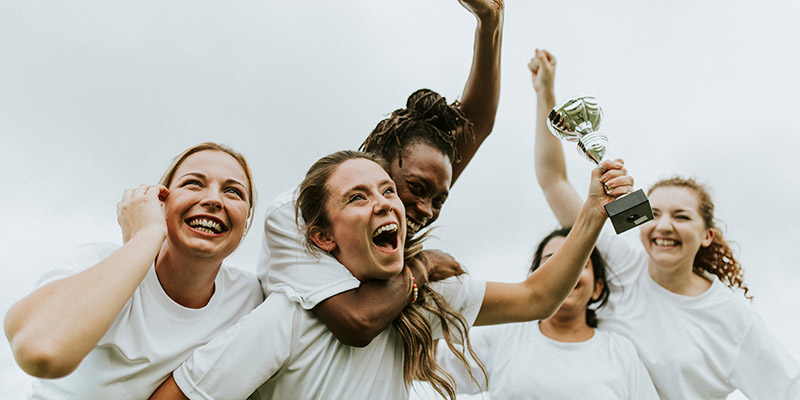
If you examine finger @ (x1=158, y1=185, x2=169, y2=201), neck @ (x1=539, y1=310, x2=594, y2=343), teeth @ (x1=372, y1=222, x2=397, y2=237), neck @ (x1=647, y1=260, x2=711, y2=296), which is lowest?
neck @ (x1=539, y1=310, x2=594, y2=343)

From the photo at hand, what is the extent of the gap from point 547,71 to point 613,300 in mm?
1568

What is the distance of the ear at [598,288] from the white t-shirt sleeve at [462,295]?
162 cm

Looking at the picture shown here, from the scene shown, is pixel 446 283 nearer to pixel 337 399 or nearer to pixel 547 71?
pixel 337 399

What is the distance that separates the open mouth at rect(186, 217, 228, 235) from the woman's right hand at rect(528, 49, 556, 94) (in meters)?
2.47

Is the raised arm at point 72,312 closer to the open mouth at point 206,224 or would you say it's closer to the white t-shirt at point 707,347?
the open mouth at point 206,224

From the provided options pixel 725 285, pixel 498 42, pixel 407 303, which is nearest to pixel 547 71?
pixel 498 42

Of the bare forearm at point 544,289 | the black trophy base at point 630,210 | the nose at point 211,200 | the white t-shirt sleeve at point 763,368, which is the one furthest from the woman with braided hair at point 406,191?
the white t-shirt sleeve at point 763,368

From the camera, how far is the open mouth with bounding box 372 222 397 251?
8.07 feet

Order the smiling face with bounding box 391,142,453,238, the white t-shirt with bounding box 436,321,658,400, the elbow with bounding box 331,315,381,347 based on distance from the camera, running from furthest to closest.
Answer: the white t-shirt with bounding box 436,321,658,400, the smiling face with bounding box 391,142,453,238, the elbow with bounding box 331,315,381,347

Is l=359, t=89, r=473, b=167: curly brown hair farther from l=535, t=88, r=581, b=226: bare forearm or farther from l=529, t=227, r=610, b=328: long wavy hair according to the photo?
l=529, t=227, r=610, b=328: long wavy hair

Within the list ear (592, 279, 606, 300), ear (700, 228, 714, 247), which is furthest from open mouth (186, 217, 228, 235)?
ear (700, 228, 714, 247)

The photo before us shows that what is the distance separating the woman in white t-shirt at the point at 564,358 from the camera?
11.8ft

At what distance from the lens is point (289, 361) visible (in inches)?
93.4

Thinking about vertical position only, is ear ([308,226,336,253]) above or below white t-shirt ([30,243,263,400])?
above
